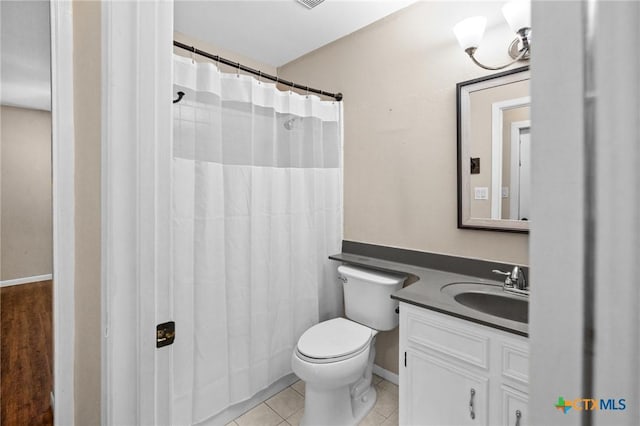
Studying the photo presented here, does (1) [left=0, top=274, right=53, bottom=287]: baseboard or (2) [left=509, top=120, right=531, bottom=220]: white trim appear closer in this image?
(1) [left=0, top=274, right=53, bottom=287]: baseboard

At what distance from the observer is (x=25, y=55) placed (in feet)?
3.76

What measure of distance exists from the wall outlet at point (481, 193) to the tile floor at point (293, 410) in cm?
139

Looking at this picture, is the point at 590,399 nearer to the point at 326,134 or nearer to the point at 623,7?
the point at 623,7

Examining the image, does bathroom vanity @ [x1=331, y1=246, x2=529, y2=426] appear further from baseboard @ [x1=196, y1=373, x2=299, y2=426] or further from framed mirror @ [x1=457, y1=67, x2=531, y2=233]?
baseboard @ [x1=196, y1=373, x2=299, y2=426]

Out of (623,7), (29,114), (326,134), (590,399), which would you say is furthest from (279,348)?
(623,7)

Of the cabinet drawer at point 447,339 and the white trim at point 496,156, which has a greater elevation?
the white trim at point 496,156

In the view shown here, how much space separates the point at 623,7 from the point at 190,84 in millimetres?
1722

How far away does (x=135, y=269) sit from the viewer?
29.6 inches

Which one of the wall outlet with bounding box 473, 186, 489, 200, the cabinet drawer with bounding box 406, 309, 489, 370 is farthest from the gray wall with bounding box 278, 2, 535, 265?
the cabinet drawer with bounding box 406, 309, 489, 370

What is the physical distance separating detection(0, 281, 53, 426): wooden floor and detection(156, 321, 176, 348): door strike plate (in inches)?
31.5

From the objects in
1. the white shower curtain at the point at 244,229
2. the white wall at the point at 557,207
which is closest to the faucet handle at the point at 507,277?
the white shower curtain at the point at 244,229

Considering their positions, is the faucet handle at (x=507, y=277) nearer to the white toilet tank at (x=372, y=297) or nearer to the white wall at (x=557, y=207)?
the white toilet tank at (x=372, y=297)

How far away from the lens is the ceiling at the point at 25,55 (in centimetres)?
107

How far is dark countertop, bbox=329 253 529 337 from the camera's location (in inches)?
47.1
